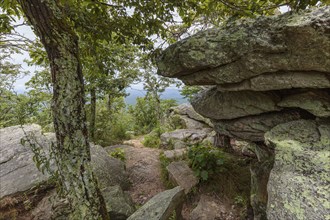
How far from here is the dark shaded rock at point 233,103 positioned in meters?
3.90

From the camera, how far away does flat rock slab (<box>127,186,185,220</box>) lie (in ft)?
12.1

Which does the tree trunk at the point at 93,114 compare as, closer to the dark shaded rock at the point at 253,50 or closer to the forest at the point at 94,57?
the forest at the point at 94,57

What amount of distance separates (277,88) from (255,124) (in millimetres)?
1041

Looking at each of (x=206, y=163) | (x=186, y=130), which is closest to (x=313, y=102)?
(x=206, y=163)

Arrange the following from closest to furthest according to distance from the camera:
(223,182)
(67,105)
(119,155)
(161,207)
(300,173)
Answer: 1. (300,173)
2. (67,105)
3. (161,207)
4. (223,182)
5. (119,155)

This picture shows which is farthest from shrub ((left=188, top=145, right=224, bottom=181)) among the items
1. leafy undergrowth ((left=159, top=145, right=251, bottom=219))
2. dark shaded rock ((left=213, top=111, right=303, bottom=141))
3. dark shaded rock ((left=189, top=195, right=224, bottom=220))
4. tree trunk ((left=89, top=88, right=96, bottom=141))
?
tree trunk ((left=89, top=88, right=96, bottom=141))

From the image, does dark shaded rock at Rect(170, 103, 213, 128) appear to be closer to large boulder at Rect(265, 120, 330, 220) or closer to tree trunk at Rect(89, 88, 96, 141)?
tree trunk at Rect(89, 88, 96, 141)

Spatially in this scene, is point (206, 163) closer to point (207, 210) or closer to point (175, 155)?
point (207, 210)

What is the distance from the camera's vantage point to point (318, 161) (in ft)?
8.21

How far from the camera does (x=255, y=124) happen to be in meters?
4.14

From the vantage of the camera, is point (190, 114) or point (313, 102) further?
point (190, 114)

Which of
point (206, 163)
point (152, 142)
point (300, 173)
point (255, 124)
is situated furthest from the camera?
point (152, 142)

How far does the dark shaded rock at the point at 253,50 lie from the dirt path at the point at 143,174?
362 centimetres

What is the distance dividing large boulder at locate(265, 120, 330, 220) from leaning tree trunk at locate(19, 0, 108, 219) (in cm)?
254
